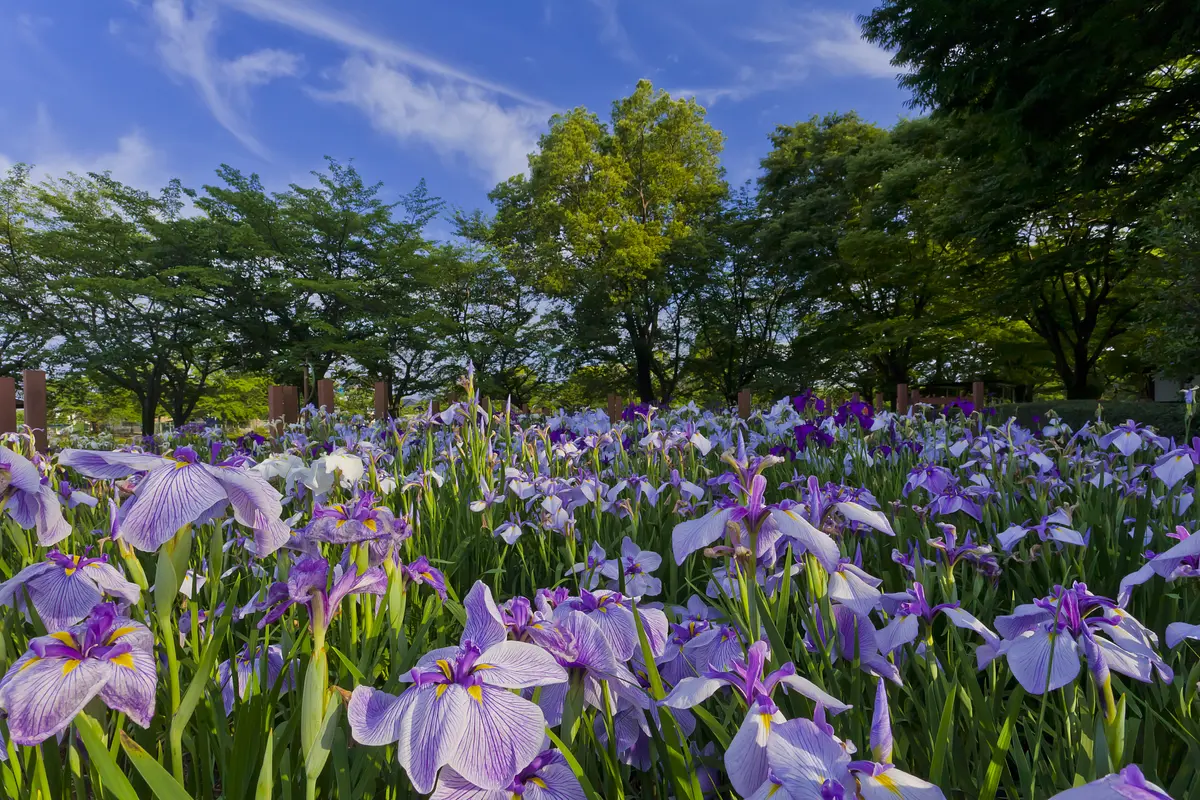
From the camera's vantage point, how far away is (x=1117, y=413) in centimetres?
943

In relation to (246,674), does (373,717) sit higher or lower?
higher

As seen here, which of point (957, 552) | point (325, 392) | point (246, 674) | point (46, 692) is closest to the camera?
point (46, 692)

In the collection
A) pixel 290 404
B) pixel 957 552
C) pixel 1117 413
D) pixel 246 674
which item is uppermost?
pixel 290 404

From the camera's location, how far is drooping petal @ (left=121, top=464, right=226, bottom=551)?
0.91 metres

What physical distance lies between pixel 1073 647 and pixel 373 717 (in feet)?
3.50

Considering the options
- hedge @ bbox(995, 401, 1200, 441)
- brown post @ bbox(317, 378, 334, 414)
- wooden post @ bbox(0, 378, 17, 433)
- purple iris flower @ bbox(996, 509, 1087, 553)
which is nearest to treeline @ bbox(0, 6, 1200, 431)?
hedge @ bbox(995, 401, 1200, 441)

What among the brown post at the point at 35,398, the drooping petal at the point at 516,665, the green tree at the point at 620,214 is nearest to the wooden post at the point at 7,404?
the brown post at the point at 35,398

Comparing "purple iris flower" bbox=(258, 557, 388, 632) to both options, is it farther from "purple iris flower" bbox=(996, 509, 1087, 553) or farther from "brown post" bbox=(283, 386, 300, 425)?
"brown post" bbox=(283, 386, 300, 425)

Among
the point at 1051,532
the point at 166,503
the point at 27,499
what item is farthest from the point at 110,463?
the point at 1051,532

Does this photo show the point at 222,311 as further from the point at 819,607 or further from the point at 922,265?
the point at 819,607

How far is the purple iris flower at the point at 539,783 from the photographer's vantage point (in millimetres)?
793

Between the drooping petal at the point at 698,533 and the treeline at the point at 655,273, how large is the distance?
1325 cm

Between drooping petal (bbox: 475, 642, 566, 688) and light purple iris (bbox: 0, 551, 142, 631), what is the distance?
732mm

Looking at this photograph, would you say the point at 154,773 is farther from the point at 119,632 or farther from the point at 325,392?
the point at 325,392
